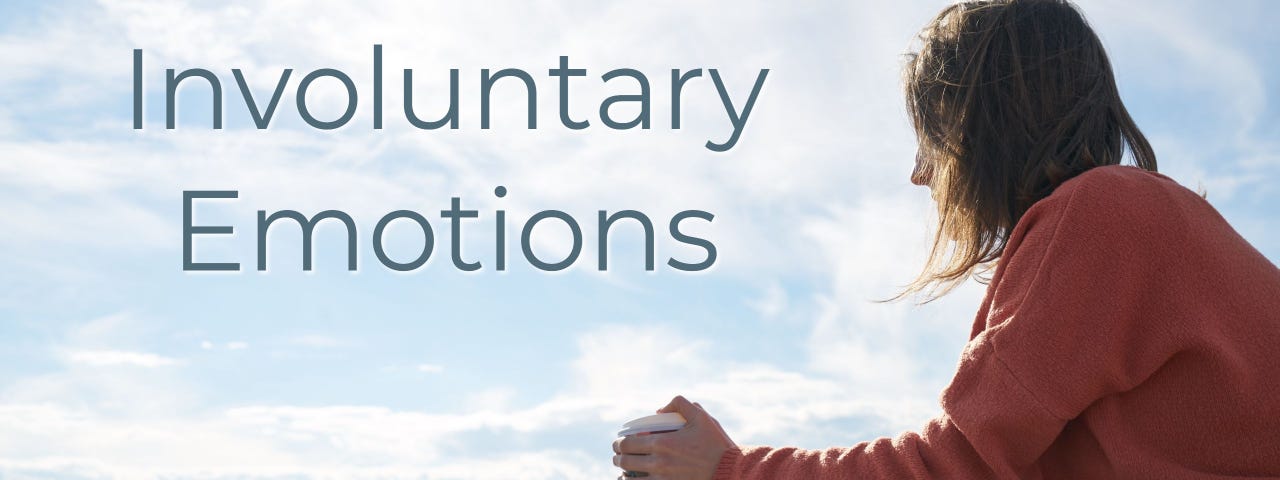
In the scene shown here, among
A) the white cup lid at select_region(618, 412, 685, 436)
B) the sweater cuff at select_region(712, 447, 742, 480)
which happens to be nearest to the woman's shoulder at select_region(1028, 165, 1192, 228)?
the sweater cuff at select_region(712, 447, 742, 480)

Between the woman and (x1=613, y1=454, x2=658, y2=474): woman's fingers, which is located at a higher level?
the woman

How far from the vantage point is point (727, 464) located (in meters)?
2.88

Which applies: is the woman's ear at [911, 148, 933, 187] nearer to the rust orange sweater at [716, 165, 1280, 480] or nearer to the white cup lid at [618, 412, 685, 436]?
the rust orange sweater at [716, 165, 1280, 480]

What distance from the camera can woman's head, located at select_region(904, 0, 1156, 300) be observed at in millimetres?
2867

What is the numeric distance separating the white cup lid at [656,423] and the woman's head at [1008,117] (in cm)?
84

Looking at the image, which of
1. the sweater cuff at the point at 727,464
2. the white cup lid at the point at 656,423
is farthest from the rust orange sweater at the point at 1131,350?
the white cup lid at the point at 656,423

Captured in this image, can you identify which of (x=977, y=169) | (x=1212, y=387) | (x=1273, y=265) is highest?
(x=977, y=169)

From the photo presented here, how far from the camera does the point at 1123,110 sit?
299cm

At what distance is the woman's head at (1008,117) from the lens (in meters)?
2.87

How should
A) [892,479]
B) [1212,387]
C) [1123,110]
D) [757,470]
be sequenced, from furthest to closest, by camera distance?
[1123,110] → [757,470] → [892,479] → [1212,387]

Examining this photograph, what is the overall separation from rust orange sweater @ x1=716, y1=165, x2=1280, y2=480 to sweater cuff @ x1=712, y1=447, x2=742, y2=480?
540 millimetres

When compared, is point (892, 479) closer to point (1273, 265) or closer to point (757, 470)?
point (757, 470)

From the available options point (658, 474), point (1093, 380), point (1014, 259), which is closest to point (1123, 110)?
point (1014, 259)

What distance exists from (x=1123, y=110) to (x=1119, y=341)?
792mm
